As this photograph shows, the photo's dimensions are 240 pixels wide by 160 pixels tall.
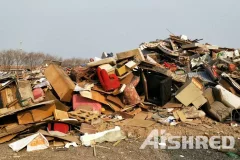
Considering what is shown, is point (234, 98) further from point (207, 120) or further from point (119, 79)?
point (119, 79)

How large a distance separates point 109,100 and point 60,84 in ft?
4.83

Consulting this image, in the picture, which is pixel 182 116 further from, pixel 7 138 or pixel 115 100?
pixel 7 138

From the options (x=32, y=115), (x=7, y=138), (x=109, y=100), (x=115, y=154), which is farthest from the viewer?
(x=109, y=100)

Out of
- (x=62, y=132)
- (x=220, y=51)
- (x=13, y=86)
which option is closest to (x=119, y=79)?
(x=62, y=132)

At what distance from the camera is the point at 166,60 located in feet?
37.3

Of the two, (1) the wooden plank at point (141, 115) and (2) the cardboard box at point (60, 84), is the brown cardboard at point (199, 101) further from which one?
(2) the cardboard box at point (60, 84)

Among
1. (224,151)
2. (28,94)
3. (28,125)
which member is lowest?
(224,151)

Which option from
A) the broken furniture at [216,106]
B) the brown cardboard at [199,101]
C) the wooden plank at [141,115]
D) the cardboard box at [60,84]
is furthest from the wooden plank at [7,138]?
the broken furniture at [216,106]

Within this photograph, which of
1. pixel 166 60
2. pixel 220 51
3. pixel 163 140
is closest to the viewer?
pixel 163 140

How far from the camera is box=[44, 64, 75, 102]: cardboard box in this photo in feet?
26.6

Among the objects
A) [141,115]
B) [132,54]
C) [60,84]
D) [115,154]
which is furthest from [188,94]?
[60,84]

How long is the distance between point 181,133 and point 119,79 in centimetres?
250

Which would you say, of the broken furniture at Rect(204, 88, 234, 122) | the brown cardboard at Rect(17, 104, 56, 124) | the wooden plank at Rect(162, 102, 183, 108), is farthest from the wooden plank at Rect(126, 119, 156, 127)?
the brown cardboard at Rect(17, 104, 56, 124)

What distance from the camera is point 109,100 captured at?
8234 millimetres
